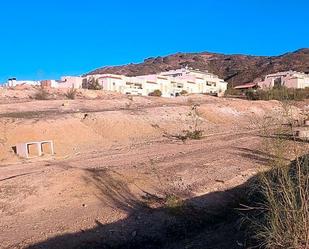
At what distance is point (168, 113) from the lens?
3078 centimetres

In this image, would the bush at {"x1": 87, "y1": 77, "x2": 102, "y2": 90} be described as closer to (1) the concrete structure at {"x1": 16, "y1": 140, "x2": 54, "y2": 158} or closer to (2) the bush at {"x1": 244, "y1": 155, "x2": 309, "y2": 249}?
(1) the concrete structure at {"x1": 16, "y1": 140, "x2": 54, "y2": 158}

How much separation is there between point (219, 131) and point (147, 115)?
14.6 ft

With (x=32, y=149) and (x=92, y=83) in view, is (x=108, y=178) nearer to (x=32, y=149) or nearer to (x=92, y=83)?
(x=32, y=149)

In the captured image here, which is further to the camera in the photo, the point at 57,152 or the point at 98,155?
the point at 57,152

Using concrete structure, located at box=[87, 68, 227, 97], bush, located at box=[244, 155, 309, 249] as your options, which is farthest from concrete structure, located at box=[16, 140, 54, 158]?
concrete structure, located at box=[87, 68, 227, 97]

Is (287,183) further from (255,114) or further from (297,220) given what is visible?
(255,114)

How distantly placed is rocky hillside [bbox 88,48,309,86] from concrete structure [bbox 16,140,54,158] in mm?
86317

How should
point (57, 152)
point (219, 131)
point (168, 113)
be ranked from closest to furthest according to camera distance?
point (57, 152) → point (219, 131) → point (168, 113)

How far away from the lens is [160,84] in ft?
261

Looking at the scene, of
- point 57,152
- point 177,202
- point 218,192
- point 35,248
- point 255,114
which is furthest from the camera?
point 255,114

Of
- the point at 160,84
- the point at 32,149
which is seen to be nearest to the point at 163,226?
the point at 32,149

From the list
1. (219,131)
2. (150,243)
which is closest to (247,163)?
(150,243)

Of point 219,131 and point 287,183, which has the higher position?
point 287,183

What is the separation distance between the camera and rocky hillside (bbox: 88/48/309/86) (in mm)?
110250
